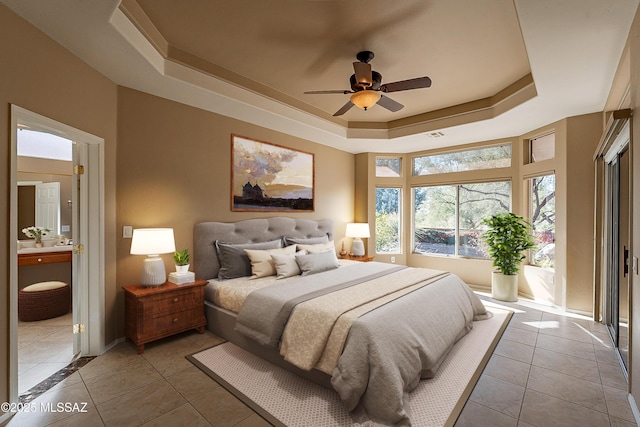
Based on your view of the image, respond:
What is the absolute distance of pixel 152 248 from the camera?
2.91 metres

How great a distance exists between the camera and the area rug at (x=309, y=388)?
6.43 feet

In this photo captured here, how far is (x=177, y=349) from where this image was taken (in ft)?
9.65

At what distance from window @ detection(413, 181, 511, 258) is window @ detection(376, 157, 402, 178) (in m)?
0.55

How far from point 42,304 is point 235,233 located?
8.09ft

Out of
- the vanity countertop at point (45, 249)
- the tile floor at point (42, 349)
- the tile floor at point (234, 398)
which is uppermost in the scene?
the vanity countertop at point (45, 249)

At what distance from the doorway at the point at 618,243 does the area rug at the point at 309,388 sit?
112 centimetres

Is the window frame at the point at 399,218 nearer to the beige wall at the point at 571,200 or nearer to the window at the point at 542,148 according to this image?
the beige wall at the point at 571,200

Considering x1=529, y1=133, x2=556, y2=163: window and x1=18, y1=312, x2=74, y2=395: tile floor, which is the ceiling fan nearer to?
x1=529, y1=133, x2=556, y2=163: window

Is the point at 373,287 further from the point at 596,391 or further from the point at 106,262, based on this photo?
the point at 106,262

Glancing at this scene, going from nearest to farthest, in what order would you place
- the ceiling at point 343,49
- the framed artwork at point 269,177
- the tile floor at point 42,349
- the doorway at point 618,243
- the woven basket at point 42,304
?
the ceiling at point 343,49, the tile floor at point 42,349, the doorway at point 618,243, the woven basket at point 42,304, the framed artwork at point 269,177

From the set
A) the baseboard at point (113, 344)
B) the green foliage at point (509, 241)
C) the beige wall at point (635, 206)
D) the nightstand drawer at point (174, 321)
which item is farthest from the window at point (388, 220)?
the baseboard at point (113, 344)

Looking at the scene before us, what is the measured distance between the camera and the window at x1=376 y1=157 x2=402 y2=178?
20.3ft

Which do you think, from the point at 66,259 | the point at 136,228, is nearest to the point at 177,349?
the point at 136,228

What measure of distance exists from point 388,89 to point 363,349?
2.35 meters
